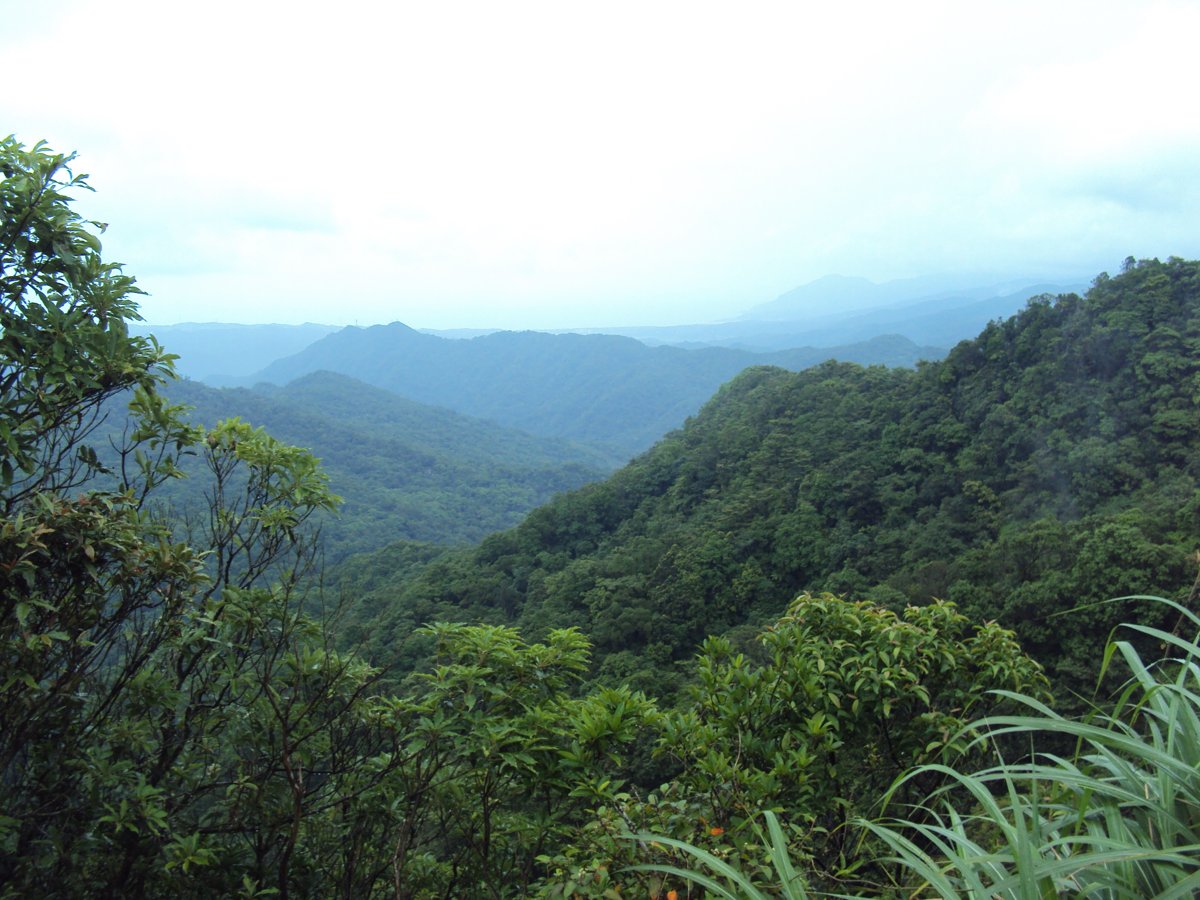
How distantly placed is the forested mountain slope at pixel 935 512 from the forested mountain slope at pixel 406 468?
23635 millimetres

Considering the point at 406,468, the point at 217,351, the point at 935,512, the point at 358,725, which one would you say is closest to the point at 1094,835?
the point at 358,725

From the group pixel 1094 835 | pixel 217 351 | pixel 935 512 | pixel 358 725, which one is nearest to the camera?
pixel 1094 835

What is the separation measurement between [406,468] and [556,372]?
86.1 meters

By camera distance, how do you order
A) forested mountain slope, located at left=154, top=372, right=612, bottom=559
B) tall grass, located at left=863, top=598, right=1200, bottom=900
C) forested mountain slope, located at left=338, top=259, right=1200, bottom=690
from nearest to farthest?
tall grass, located at left=863, top=598, right=1200, bottom=900 → forested mountain slope, located at left=338, top=259, right=1200, bottom=690 → forested mountain slope, located at left=154, top=372, right=612, bottom=559

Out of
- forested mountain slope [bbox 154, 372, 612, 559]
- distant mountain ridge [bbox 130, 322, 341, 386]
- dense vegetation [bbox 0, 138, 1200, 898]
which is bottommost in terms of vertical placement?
forested mountain slope [bbox 154, 372, 612, 559]

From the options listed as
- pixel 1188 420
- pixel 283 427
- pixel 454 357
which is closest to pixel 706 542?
pixel 1188 420

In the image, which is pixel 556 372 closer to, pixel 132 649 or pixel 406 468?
pixel 406 468

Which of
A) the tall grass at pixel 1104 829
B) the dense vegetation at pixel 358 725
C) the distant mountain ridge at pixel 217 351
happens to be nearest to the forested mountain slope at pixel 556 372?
the distant mountain ridge at pixel 217 351

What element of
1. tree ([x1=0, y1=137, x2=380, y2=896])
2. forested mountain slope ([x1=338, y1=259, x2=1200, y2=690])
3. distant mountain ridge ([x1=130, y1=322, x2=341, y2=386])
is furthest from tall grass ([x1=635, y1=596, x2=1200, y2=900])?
distant mountain ridge ([x1=130, y1=322, x2=341, y2=386])

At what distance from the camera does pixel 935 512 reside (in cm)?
1888

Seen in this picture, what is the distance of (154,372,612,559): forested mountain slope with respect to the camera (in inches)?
2068

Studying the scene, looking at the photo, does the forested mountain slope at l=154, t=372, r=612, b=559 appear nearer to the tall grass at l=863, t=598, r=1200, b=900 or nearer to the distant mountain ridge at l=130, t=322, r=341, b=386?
the tall grass at l=863, t=598, r=1200, b=900

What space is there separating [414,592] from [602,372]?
A: 122780 mm

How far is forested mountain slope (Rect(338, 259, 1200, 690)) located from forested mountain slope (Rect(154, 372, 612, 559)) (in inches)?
931
